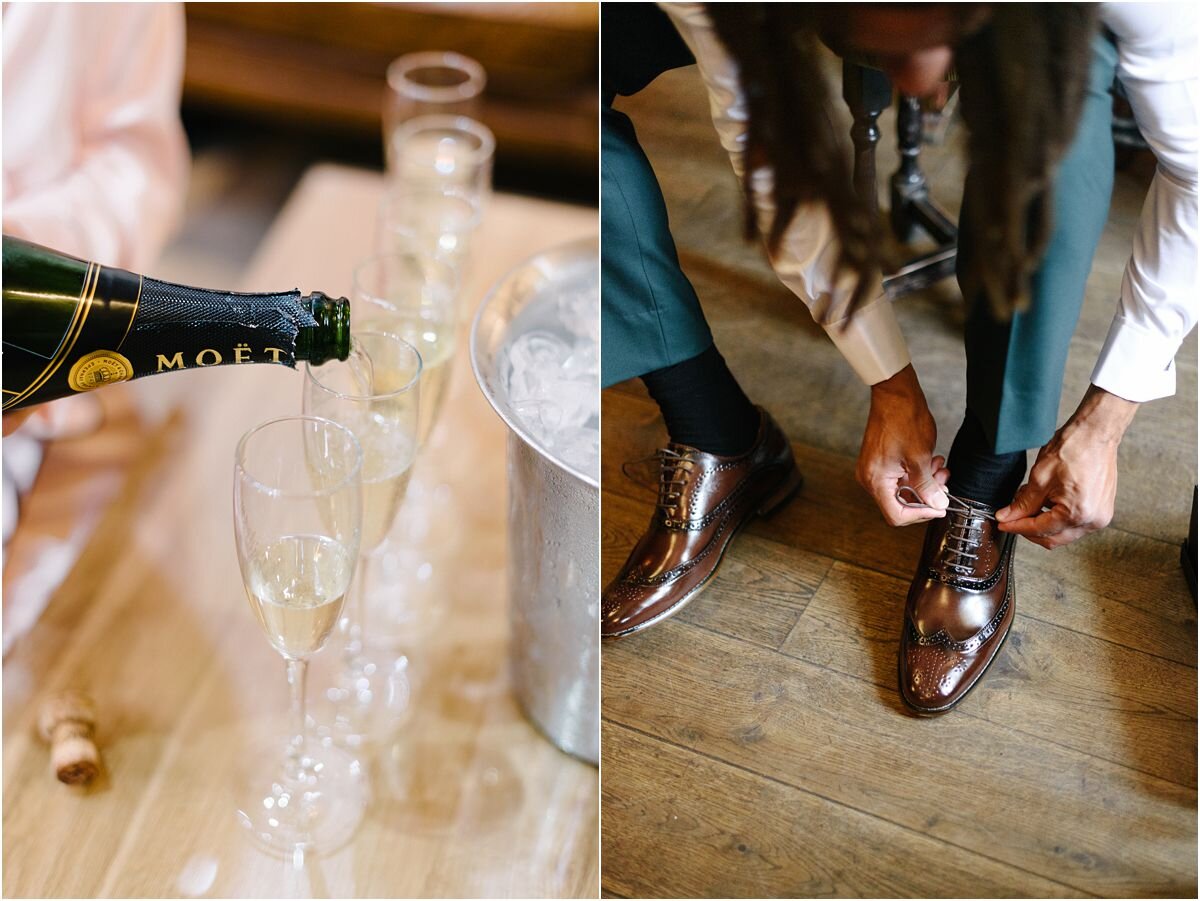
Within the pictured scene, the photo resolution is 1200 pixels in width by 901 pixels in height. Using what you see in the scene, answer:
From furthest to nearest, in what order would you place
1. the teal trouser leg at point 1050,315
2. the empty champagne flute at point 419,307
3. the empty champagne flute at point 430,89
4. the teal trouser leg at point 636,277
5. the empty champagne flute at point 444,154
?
1. the empty champagne flute at point 430,89
2. the empty champagne flute at point 444,154
3. the empty champagne flute at point 419,307
4. the teal trouser leg at point 636,277
5. the teal trouser leg at point 1050,315

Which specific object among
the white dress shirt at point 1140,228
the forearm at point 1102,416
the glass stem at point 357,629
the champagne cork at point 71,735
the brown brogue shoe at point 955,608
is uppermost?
the white dress shirt at point 1140,228

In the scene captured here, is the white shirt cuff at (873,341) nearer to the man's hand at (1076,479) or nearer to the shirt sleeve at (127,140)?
the man's hand at (1076,479)

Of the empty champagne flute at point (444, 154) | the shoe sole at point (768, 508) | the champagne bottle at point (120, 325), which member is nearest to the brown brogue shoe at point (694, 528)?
the shoe sole at point (768, 508)

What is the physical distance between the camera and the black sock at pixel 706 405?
2.20ft

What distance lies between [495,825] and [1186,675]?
39 cm

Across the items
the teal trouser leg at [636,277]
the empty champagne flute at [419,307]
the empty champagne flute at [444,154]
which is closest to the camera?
the teal trouser leg at [636,277]

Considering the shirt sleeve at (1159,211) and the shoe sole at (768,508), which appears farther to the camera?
the shoe sole at (768,508)

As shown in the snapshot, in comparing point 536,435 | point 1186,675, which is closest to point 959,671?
point 1186,675

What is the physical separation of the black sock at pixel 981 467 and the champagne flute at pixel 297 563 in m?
0.31

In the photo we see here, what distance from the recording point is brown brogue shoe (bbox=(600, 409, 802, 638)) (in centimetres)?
63

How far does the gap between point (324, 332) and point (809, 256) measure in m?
0.26

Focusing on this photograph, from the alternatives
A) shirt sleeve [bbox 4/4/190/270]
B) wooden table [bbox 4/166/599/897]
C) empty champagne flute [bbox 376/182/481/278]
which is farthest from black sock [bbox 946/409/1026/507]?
shirt sleeve [bbox 4/4/190/270]

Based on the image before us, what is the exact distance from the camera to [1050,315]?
0.54m

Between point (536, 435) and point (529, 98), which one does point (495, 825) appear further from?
point (529, 98)
